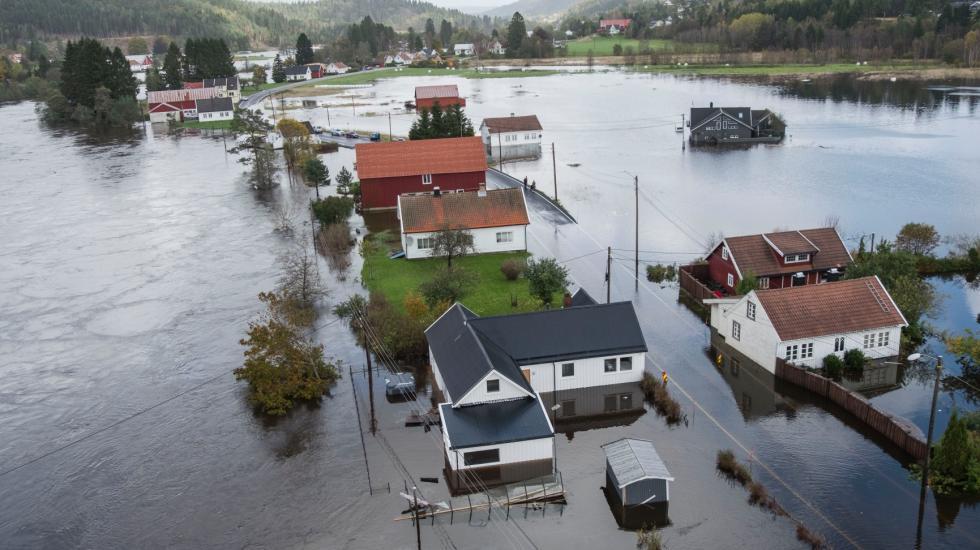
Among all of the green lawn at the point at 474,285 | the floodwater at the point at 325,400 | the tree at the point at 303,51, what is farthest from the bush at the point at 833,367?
the tree at the point at 303,51

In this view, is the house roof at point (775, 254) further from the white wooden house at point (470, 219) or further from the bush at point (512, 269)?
the white wooden house at point (470, 219)

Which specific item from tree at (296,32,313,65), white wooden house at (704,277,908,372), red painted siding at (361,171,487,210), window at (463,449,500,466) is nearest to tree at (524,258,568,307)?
white wooden house at (704,277,908,372)

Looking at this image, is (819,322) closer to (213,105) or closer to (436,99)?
(436,99)

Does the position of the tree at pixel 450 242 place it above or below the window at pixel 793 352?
above

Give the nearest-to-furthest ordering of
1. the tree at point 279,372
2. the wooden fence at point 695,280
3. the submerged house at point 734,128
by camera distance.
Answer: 1. the tree at point 279,372
2. the wooden fence at point 695,280
3. the submerged house at point 734,128

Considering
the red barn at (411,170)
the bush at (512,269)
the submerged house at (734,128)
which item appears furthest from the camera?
the submerged house at (734,128)

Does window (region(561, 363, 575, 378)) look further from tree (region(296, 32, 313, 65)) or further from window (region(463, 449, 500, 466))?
tree (region(296, 32, 313, 65))

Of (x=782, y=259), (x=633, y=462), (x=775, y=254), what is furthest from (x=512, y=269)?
(x=633, y=462)

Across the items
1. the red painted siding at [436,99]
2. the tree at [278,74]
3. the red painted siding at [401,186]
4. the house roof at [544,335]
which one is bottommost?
the house roof at [544,335]
